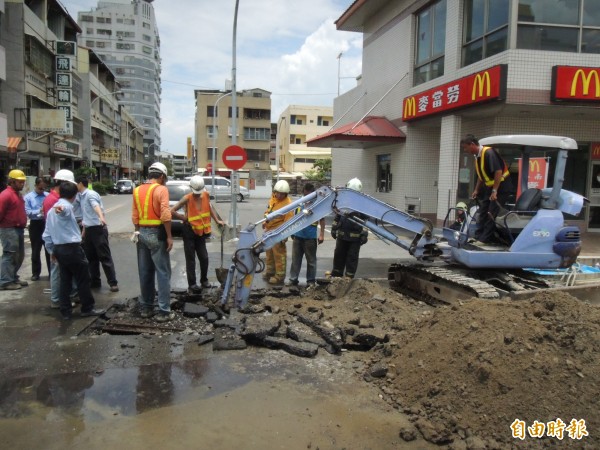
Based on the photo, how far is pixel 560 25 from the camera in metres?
12.6

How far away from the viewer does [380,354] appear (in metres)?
4.93

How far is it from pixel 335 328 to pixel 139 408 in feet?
7.96

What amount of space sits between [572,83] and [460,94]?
2.74 meters

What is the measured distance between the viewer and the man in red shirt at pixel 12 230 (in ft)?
24.7

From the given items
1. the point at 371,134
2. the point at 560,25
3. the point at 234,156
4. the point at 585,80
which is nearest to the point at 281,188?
the point at 234,156

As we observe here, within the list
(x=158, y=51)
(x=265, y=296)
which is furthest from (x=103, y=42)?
(x=265, y=296)

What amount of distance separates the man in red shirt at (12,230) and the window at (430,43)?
1308cm

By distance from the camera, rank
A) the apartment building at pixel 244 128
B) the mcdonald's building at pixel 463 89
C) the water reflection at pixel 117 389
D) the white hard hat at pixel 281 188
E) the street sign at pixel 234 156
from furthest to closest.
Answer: the apartment building at pixel 244 128 → the street sign at pixel 234 156 → the mcdonald's building at pixel 463 89 → the white hard hat at pixel 281 188 → the water reflection at pixel 117 389

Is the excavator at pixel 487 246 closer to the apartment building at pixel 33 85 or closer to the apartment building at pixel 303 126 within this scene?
the apartment building at pixel 33 85

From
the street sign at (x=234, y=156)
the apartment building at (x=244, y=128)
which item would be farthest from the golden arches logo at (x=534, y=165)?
the apartment building at (x=244, y=128)

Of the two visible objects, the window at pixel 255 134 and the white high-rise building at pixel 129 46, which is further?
the white high-rise building at pixel 129 46

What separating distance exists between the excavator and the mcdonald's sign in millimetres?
6449

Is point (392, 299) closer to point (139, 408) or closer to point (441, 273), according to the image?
point (441, 273)

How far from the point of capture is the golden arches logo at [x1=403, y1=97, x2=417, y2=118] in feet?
52.9
